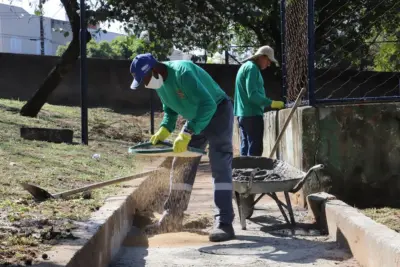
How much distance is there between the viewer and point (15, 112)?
13.8 meters

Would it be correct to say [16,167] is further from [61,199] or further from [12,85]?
[12,85]

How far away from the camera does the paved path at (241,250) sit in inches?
165

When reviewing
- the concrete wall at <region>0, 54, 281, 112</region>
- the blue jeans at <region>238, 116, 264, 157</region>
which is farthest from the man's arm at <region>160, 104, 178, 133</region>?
the concrete wall at <region>0, 54, 281, 112</region>

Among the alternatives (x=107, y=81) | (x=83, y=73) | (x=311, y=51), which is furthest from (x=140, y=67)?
(x=107, y=81)

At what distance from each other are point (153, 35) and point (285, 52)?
25.0 ft

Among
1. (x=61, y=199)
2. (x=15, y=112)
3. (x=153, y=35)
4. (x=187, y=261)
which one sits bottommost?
(x=187, y=261)

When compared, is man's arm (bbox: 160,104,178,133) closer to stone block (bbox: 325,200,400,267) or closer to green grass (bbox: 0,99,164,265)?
green grass (bbox: 0,99,164,265)

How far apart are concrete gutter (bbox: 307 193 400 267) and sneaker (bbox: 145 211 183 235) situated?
1.23m

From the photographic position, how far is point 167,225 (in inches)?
213

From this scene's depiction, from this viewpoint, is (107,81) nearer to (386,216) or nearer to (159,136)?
(159,136)

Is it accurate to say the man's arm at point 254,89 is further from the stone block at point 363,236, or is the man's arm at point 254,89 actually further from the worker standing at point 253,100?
the stone block at point 363,236

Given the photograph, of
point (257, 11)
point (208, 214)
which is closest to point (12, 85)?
point (257, 11)

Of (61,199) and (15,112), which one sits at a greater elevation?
(15,112)

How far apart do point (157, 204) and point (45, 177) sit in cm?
127
